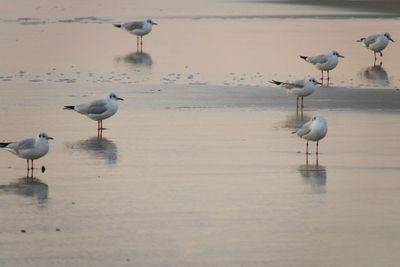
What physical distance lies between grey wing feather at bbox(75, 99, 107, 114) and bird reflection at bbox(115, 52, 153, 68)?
8.01 metres

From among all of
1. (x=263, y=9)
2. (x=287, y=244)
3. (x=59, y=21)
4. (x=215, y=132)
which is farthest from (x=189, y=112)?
(x=263, y=9)

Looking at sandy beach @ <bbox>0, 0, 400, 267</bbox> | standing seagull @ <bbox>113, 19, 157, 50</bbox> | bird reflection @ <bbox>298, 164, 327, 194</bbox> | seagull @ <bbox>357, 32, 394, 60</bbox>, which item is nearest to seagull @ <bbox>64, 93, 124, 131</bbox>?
sandy beach @ <bbox>0, 0, 400, 267</bbox>

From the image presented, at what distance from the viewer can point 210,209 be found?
12.1 meters

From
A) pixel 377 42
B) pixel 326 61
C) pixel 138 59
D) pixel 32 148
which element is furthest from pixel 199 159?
pixel 377 42

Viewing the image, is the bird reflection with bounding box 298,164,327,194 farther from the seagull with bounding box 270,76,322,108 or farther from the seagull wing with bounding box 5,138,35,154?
the seagull with bounding box 270,76,322,108

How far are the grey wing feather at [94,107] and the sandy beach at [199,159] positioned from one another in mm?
276

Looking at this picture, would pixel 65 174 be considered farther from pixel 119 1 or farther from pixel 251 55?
pixel 119 1

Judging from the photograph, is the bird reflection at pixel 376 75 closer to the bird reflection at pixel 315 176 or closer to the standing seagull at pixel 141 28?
the standing seagull at pixel 141 28

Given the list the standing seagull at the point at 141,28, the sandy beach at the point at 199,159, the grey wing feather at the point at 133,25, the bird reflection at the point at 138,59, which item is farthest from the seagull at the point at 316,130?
the grey wing feather at the point at 133,25

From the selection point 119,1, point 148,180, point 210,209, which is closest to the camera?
point 210,209

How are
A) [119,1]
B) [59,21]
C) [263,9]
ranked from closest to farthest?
1. [59,21]
2. [263,9]
3. [119,1]

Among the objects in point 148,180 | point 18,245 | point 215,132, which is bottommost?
point 18,245

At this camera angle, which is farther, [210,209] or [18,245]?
[210,209]

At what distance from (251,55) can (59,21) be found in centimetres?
1094
